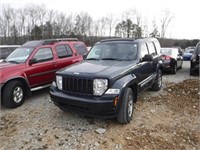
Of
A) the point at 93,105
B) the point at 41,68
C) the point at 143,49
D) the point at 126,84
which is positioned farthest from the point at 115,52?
the point at 41,68

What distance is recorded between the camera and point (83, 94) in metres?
4.16

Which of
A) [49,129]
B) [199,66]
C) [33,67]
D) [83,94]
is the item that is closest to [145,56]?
[83,94]

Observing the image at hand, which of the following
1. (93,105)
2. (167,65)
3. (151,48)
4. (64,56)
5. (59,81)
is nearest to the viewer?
(93,105)

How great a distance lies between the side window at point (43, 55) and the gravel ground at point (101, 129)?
1467 mm

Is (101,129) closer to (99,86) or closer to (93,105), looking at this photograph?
(93,105)

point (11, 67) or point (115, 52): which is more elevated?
point (115, 52)

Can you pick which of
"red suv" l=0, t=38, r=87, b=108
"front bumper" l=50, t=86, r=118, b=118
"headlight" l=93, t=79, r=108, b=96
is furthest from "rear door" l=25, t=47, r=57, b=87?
"headlight" l=93, t=79, r=108, b=96

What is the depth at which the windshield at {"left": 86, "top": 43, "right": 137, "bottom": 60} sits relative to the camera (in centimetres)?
528

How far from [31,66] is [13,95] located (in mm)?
1045

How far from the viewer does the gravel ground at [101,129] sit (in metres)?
3.69

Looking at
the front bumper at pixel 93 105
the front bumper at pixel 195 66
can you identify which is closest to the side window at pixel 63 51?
the front bumper at pixel 93 105

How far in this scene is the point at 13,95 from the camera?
218 inches

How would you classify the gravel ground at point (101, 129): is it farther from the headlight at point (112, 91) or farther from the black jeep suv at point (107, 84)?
the headlight at point (112, 91)

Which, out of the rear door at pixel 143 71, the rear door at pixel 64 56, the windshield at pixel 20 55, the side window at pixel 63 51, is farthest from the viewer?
the side window at pixel 63 51
